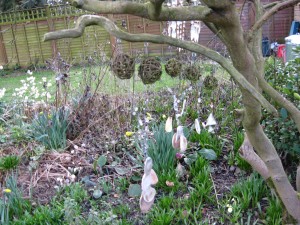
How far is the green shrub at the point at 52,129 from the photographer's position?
379 cm

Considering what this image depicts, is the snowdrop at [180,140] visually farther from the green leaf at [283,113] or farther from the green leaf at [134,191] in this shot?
the green leaf at [283,113]

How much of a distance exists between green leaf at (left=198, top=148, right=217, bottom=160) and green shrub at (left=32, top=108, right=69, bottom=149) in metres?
1.45

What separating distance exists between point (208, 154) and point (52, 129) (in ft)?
5.31

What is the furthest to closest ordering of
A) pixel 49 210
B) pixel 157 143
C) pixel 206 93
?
pixel 206 93 → pixel 157 143 → pixel 49 210

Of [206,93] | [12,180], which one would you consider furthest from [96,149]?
[206,93]

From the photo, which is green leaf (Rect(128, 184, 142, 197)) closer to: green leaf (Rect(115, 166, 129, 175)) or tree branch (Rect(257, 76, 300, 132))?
green leaf (Rect(115, 166, 129, 175))

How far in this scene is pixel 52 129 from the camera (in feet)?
12.4

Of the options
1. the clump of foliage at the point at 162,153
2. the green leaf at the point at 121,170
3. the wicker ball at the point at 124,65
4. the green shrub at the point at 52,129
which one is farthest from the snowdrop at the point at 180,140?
the green shrub at the point at 52,129

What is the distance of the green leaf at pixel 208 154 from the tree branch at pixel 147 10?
6.10 ft

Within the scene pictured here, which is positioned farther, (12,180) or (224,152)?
(224,152)

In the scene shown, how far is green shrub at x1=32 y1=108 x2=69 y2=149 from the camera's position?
3.79 metres

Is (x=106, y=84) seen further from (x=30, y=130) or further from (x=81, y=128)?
(x=30, y=130)

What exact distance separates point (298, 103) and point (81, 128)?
235 centimetres

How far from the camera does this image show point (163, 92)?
207 inches
